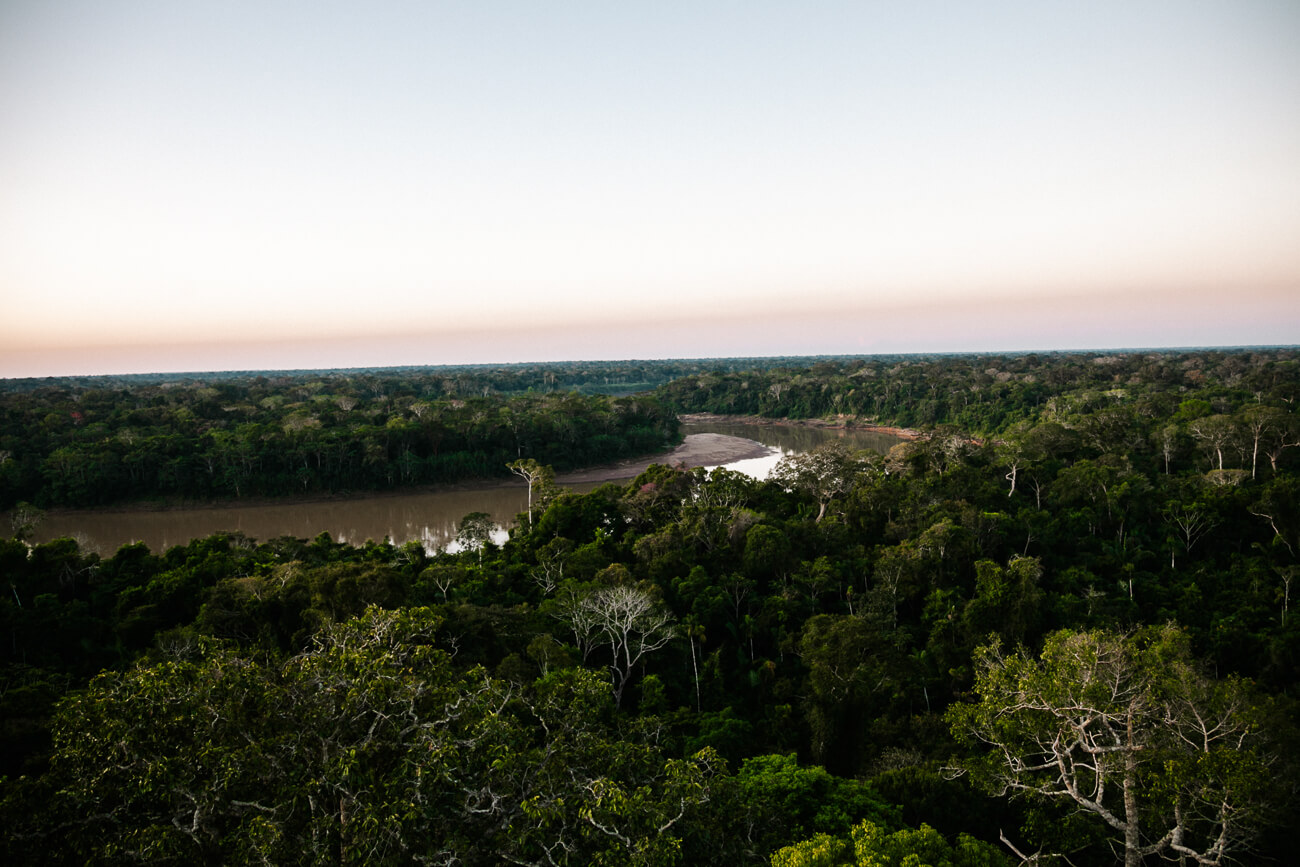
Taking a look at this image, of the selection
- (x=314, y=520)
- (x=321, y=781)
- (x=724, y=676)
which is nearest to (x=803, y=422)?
(x=314, y=520)

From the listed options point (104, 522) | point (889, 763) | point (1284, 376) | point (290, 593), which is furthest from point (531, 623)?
point (1284, 376)

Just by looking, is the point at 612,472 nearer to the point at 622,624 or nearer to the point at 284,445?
the point at 284,445

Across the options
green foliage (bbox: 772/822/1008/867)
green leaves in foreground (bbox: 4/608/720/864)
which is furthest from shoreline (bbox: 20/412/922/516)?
green leaves in foreground (bbox: 4/608/720/864)

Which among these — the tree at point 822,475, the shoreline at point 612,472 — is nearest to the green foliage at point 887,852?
Answer: the tree at point 822,475

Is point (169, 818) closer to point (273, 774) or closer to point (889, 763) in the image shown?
point (273, 774)

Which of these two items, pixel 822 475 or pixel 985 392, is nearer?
pixel 822 475

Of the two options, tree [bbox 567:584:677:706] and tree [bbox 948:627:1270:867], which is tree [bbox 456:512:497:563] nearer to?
tree [bbox 567:584:677:706]

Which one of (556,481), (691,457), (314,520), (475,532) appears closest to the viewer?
(475,532)
